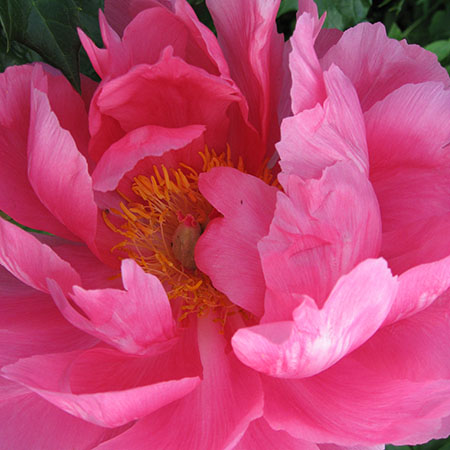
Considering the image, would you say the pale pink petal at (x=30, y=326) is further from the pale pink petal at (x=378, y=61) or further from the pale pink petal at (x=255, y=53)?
the pale pink petal at (x=378, y=61)

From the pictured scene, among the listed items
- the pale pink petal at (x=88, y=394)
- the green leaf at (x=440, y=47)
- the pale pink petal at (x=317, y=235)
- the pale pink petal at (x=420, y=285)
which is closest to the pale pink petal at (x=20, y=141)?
the pale pink petal at (x=88, y=394)

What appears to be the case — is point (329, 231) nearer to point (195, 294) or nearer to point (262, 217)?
point (262, 217)

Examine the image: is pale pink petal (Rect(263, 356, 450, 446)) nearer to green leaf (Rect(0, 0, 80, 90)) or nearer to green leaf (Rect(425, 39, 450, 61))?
green leaf (Rect(0, 0, 80, 90))

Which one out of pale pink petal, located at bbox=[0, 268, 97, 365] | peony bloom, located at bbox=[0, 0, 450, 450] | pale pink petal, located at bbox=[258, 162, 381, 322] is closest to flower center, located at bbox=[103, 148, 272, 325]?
peony bloom, located at bbox=[0, 0, 450, 450]

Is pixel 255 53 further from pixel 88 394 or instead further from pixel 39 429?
pixel 39 429

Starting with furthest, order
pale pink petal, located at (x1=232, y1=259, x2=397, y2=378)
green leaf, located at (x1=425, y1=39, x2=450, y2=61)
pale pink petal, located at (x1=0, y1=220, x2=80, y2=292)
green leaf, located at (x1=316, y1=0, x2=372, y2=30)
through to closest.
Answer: green leaf, located at (x1=425, y1=39, x2=450, y2=61) < green leaf, located at (x1=316, y1=0, x2=372, y2=30) < pale pink petal, located at (x1=0, y1=220, x2=80, y2=292) < pale pink petal, located at (x1=232, y1=259, x2=397, y2=378)
